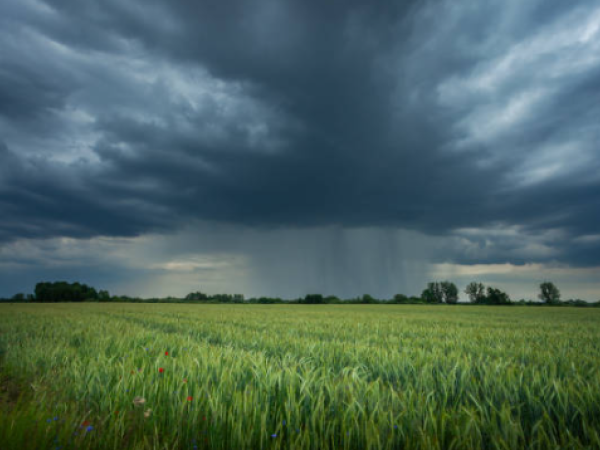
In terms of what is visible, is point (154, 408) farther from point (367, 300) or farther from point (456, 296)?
point (456, 296)

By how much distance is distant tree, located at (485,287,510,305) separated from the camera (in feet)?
267

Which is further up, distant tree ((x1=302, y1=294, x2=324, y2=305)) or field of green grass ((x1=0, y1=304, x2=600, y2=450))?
field of green grass ((x1=0, y1=304, x2=600, y2=450))

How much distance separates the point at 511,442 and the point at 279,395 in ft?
5.84

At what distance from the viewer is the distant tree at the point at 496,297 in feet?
267

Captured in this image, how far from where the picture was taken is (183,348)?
17.6 ft

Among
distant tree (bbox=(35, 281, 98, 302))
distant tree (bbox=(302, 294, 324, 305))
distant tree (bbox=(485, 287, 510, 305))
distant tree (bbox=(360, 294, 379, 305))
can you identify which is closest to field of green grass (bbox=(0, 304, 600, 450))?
distant tree (bbox=(302, 294, 324, 305))

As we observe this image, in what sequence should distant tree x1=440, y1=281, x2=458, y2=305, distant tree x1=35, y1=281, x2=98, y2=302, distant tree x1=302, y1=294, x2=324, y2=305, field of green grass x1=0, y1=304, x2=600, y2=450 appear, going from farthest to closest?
distant tree x1=440, y1=281, x2=458, y2=305
distant tree x1=302, y1=294, x2=324, y2=305
distant tree x1=35, y1=281, x2=98, y2=302
field of green grass x1=0, y1=304, x2=600, y2=450

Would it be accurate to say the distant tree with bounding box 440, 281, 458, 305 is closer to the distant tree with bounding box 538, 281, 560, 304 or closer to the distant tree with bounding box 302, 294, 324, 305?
the distant tree with bounding box 538, 281, 560, 304

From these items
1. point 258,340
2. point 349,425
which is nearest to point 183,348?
point 258,340

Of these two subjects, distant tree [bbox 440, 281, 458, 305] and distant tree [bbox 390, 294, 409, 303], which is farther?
distant tree [bbox 440, 281, 458, 305]

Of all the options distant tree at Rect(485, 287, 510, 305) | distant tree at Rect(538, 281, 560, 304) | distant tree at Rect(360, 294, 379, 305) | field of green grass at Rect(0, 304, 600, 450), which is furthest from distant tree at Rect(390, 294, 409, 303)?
field of green grass at Rect(0, 304, 600, 450)

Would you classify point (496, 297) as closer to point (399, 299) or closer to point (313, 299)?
point (399, 299)

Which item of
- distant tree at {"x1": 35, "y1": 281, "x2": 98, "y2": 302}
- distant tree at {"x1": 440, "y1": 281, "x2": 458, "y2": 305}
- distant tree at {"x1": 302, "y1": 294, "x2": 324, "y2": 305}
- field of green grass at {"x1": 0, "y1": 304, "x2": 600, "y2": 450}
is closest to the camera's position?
field of green grass at {"x1": 0, "y1": 304, "x2": 600, "y2": 450}

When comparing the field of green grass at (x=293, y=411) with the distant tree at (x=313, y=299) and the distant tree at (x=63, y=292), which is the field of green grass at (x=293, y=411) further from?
the distant tree at (x=63, y=292)
